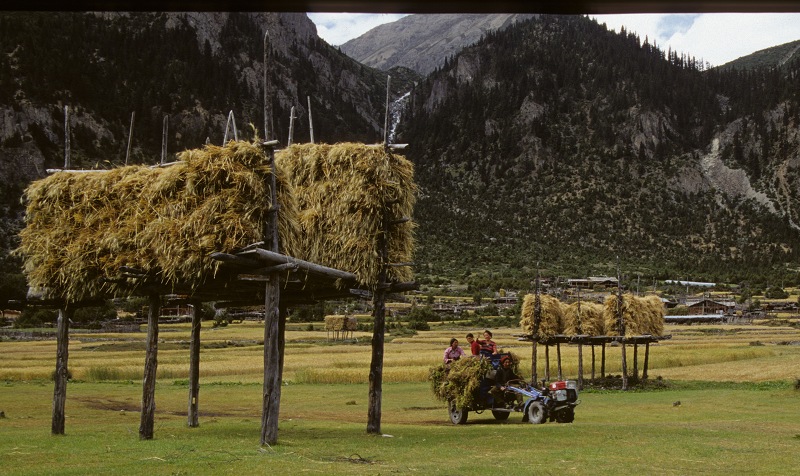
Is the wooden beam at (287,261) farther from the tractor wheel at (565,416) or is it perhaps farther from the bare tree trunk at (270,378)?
the tractor wheel at (565,416)

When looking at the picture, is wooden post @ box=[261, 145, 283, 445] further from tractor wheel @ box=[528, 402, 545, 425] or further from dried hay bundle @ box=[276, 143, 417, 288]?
tractor wheel @ box=[528, 402, 545, 425]

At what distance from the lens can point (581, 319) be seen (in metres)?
45.0

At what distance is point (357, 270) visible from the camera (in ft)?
73.4

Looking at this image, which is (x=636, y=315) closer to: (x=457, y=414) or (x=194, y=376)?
(x=457, y=414)

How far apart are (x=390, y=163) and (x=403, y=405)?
1392cm

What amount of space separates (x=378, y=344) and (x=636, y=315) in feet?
86.1

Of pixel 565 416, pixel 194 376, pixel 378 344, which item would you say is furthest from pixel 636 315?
pixel 194 376

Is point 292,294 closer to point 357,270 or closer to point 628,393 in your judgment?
point 357,270

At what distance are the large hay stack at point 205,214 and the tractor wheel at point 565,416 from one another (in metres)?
7.14

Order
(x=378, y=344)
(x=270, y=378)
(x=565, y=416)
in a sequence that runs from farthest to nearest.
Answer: (x=565, y=416) < (x=378, y=344) < (x=270, y=378)

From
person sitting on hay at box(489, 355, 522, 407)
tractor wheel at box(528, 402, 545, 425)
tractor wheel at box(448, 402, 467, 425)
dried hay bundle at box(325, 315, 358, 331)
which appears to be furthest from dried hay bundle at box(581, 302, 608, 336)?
dried hay bundle at box(325, 315, 358, 331)

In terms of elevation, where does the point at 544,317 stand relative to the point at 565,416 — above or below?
above

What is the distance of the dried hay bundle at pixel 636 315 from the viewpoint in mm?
44906

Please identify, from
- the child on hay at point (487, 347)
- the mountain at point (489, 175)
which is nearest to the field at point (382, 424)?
the child on hay at point (487, 347)
